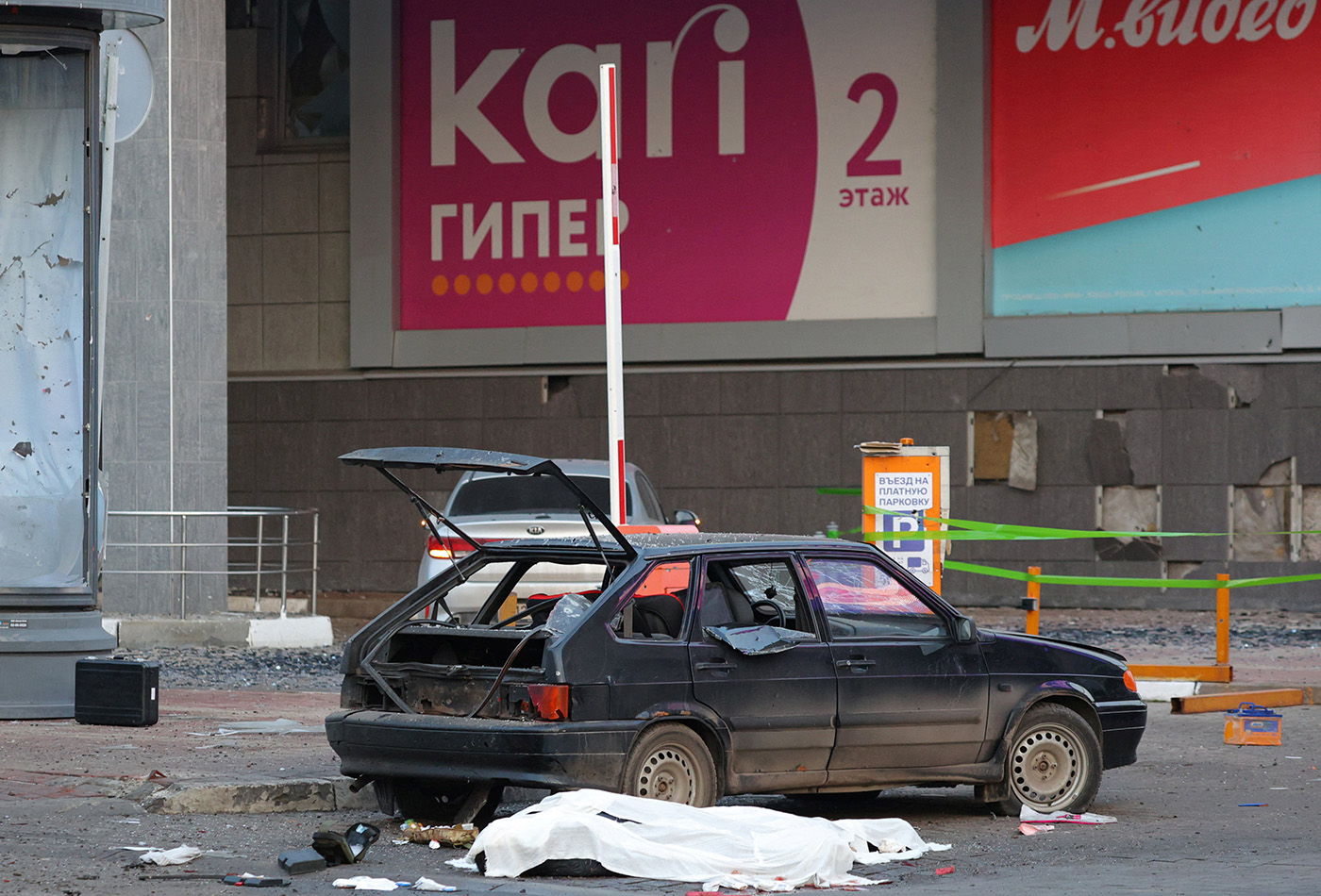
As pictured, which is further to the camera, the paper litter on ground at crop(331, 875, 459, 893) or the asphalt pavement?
the asphalt pavement

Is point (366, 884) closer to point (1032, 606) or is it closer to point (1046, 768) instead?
Answer: point (1046, 768)

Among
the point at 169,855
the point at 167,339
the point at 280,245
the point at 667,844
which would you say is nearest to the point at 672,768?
the point at 667,844

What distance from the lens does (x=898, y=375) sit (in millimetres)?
21016

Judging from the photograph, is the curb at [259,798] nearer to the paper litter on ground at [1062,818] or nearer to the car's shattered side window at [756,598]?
the car's shattered side window at [756,598]

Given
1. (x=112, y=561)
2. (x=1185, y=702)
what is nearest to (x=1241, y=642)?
(x=1185, y=702)

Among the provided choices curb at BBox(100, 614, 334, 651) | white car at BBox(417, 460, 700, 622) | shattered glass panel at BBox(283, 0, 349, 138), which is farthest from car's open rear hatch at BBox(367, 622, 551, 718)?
shattered glass panel at BBox(283, 0, 349, 138)

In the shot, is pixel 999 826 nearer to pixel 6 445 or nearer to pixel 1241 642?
pixel 6 445

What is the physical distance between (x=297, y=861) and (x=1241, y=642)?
1280 cm

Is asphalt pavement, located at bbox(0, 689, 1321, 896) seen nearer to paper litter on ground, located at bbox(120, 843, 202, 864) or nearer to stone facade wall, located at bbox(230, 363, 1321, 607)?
paper litter on ground, located at bbox(120, 843, 202, 864)

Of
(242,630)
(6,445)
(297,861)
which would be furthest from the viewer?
(242,630)

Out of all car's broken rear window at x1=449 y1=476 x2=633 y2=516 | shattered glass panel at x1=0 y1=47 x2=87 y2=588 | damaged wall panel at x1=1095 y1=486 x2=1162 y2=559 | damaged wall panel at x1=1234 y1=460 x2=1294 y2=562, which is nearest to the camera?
shattered glass panel at x1=0 y1=47 x2=87 y2=588

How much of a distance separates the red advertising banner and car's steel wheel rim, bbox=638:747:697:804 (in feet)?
46.5

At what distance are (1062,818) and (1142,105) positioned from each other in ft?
44.6

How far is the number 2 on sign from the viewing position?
830 inches
